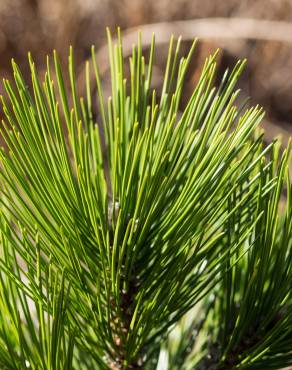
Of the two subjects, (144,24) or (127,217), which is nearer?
(127,217)

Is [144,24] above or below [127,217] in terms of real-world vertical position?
above

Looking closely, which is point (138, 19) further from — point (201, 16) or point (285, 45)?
point (285, 45)

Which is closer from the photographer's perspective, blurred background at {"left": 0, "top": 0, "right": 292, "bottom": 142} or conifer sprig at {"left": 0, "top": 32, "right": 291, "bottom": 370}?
conifer sprig at {"left": 0, "top": 32, "right": 291, "bottom": 370}

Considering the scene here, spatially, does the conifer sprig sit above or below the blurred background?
below

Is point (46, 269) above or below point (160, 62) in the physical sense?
below

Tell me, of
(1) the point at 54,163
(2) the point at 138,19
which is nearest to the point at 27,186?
(1) the point at 54,163

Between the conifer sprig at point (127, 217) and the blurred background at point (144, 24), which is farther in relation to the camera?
the blurred background at point (144, 24)

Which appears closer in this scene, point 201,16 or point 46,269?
point 46,269

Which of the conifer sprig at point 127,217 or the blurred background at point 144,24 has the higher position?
the blurred background at point 144,24
